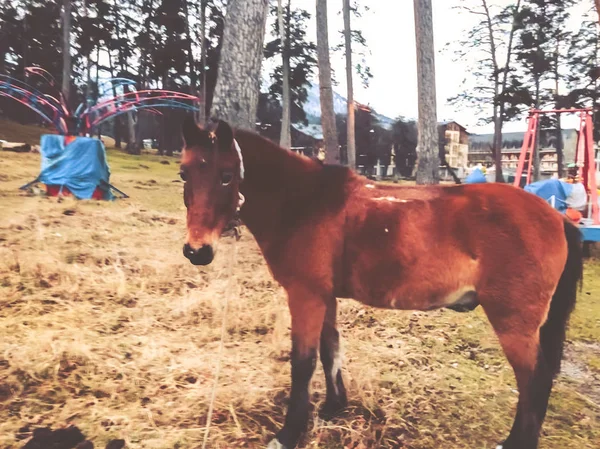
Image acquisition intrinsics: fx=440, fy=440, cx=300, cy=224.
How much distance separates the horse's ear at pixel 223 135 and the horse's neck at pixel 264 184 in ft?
0.71

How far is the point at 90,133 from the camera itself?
48.1ft

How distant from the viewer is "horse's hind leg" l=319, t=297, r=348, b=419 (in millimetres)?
3080

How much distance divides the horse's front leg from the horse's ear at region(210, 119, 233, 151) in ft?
3.16

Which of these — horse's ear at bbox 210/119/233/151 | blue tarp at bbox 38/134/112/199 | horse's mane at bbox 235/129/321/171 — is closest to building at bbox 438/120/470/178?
blue tarp at bbox 38/134/112/199

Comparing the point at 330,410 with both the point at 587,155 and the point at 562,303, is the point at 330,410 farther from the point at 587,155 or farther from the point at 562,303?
the point at 587,155

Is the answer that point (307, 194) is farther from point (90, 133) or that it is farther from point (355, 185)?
point (90, 133)

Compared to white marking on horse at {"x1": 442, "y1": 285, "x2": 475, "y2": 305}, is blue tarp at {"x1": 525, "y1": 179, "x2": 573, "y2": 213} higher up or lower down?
higher up

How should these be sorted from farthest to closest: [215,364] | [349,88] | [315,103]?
[315,103], [349,88], [215,364]

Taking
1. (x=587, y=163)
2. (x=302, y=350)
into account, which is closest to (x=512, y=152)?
(x=587, y=163)

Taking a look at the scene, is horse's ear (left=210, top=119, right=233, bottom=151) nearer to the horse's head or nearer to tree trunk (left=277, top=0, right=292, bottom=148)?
the horse's head

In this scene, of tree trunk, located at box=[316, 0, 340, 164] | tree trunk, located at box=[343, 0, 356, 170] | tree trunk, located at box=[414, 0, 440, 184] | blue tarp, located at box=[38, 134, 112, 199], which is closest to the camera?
tree trunk, located at box=[414, 0, 440, 184]

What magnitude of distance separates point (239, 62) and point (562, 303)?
17.1 feet

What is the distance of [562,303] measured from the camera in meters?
2.81

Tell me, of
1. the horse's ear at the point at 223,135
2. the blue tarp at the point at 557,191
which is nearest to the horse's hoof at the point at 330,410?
the horse's ear at the point at 223,135
